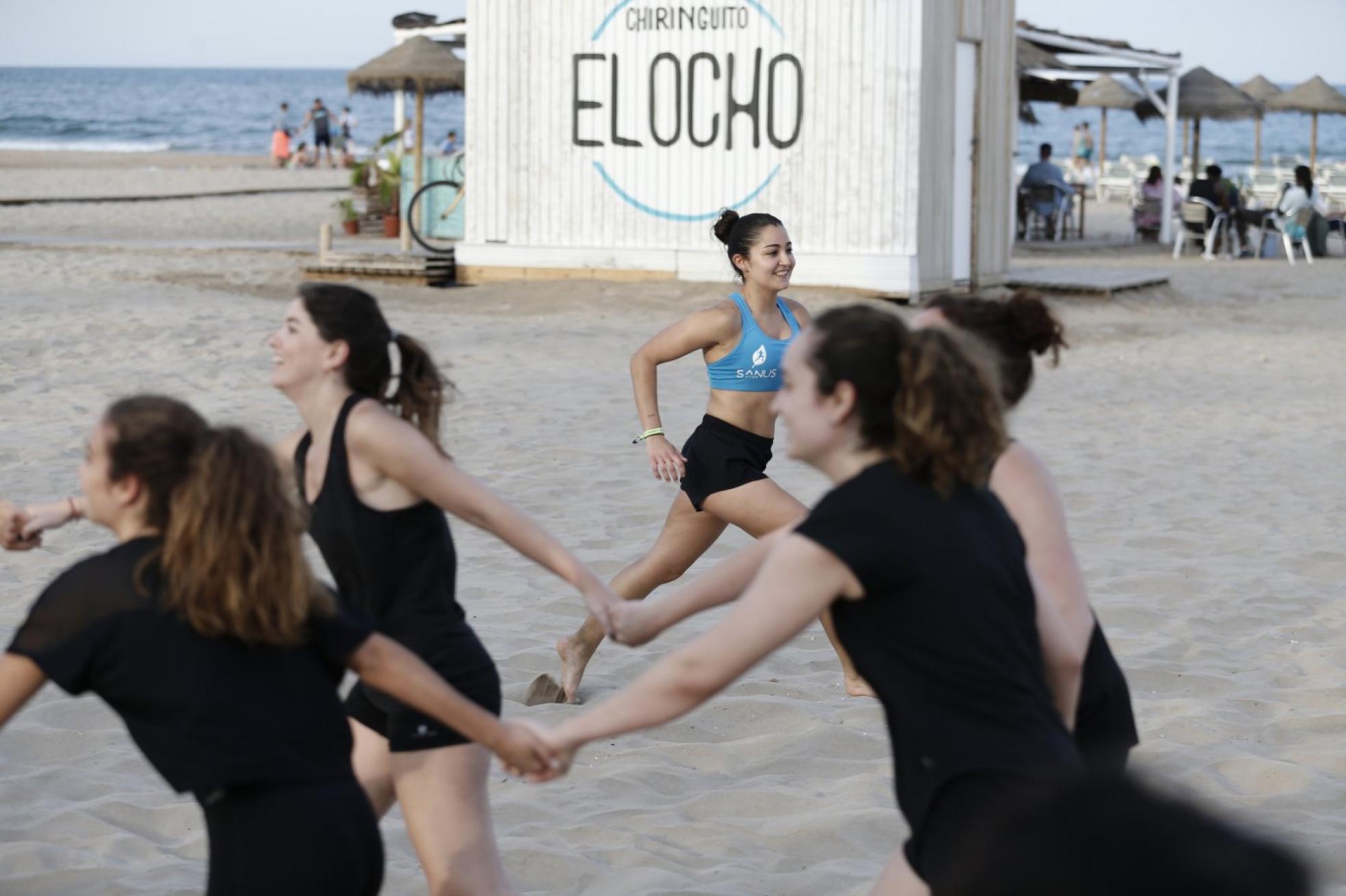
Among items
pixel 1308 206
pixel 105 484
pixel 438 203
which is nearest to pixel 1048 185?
pixel 1308 206

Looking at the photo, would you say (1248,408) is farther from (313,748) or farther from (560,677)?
(313,748)

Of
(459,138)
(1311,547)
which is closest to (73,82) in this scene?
(459,138)

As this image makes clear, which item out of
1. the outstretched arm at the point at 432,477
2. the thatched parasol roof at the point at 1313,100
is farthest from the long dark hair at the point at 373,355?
the thatched parasol roof at the point at 1313,100

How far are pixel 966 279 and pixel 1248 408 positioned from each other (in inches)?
220

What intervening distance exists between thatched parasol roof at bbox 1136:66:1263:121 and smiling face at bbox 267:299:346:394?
81.3ft

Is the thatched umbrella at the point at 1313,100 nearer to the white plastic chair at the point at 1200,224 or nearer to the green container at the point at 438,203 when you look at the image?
the white plastic chair at the point at 1200,224

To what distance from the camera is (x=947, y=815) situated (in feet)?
7.64

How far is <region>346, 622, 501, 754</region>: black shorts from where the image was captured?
3.03m

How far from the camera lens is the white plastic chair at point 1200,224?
2230 cm

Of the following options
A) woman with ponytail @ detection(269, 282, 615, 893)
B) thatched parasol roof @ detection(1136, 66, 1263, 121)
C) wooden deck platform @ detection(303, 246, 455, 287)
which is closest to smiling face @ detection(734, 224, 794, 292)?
woman with ponytail @ detection(269, 282, 615, 893)

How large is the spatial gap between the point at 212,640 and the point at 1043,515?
1385mm

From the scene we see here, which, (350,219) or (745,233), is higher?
(350,219)

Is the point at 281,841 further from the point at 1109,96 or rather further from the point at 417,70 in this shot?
the point at 1109,96

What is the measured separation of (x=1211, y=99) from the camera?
25.7m
